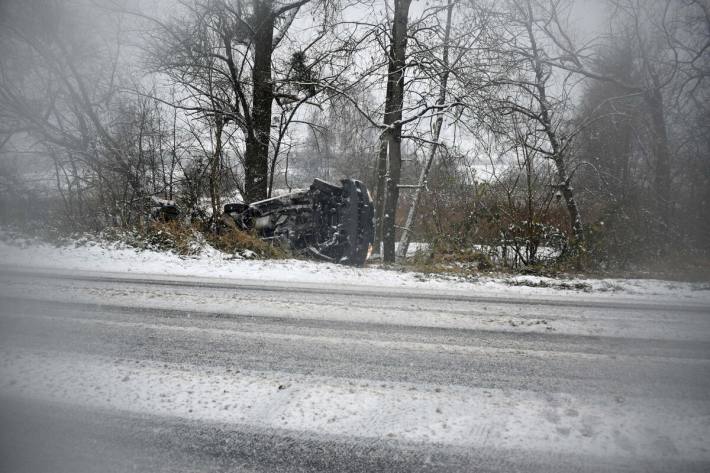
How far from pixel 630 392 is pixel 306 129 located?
38.9 feet

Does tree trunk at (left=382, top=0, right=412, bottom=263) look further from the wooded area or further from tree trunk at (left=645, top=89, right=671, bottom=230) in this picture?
tree trunk at (left=645, top=89, right=671, bottom=230)

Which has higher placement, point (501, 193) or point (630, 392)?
point (501, 193)

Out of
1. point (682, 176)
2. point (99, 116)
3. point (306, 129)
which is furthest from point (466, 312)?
point (99, 116)

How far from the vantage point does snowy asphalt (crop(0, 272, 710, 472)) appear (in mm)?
1992

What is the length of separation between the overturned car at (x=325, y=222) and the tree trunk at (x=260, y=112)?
364cm

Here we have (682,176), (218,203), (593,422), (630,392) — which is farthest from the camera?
(682,176)

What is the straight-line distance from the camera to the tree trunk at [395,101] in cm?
958

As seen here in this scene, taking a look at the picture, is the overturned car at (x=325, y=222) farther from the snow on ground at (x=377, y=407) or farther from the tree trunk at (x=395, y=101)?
the snow on ground at (x=377, y=407)

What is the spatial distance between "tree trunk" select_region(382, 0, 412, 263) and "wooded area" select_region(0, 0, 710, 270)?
0.04 metres

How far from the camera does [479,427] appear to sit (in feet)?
7.33

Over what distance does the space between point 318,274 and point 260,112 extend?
7.01 metres

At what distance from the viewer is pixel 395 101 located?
9.74 meters

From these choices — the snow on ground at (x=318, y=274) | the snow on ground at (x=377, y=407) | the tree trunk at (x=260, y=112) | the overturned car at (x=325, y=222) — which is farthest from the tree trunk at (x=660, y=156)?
the tree trunk at (x=260, y=112)

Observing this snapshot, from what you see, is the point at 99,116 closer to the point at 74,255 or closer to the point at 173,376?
the point at 74,255
